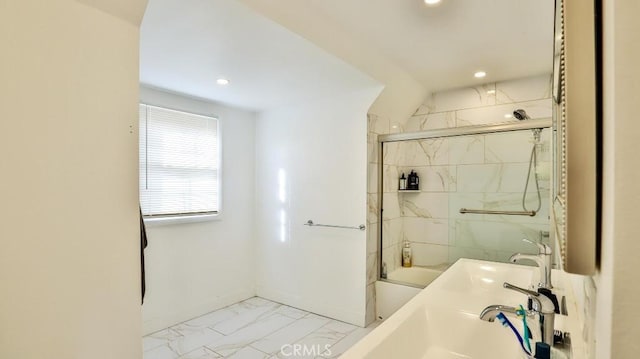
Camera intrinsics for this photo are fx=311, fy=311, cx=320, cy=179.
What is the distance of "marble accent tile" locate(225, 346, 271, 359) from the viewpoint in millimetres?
2494

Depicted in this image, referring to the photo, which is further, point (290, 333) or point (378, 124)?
point (378, 124)

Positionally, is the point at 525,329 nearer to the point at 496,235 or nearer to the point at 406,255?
the point at 496,235

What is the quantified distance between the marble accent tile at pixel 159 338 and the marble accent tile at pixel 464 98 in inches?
137

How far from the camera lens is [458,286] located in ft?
5.75

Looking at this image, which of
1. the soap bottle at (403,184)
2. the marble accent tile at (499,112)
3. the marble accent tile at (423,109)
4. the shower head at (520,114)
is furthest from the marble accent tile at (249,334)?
the shower head at (520,114)

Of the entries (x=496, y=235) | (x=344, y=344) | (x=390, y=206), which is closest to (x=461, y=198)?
(x=496, y=235)

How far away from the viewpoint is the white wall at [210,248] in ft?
9.66

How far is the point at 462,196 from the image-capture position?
10.5 ft

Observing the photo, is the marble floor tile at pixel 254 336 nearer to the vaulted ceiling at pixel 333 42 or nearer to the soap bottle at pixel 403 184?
the soap bottle at pixel 403 184

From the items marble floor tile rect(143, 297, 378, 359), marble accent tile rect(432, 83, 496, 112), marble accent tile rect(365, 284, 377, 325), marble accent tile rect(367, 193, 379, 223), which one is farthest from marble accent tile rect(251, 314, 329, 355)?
marble accent tile rect(432, 83, 496, 112)

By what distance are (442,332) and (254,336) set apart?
206 centimetres

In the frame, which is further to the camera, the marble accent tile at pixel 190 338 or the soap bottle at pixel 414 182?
the soap bottle at pixel 414 182

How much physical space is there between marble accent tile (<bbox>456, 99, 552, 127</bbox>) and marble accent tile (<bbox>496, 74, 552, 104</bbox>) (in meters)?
0.05

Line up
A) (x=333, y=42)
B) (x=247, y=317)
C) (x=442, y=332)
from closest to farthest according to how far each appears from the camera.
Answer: (x=442, y=332)
(x=333, y=42)
(x=247, y=317)
